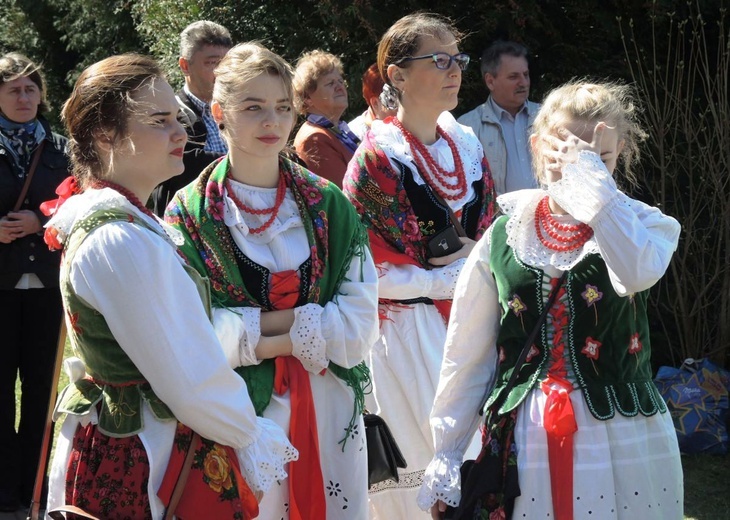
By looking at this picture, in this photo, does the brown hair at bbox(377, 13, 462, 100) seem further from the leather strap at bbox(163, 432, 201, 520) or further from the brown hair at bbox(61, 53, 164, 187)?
the leather strap at bbox(163, 432, 201, 520)

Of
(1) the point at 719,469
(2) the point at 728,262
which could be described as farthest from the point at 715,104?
(1) the point at 719,469

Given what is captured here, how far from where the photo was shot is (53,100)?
1488cm

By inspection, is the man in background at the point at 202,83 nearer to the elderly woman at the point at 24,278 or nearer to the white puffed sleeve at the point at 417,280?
the elderly woman at the point at 24,278

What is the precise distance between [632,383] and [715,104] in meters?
4.57

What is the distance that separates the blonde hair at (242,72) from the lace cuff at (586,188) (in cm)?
116

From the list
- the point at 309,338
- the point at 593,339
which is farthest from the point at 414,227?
the point at 593,339

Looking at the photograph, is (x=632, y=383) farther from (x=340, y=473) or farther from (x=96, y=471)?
(x=96, y=471)

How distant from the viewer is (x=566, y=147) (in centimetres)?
275

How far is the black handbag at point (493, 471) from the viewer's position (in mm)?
2693

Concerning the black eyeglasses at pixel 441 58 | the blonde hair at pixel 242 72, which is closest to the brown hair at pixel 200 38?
the black eyeglasses at pixel 441 58

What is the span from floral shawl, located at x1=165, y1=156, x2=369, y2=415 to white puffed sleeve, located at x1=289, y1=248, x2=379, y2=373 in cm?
4

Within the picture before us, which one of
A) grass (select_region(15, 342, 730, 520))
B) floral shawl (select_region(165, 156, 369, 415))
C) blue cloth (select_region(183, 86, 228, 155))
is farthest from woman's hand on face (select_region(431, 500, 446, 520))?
blue cloth (select_region(183, 86, 228, 155))

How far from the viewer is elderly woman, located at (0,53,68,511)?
517 cm

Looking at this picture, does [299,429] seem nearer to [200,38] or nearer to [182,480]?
[182,480]
